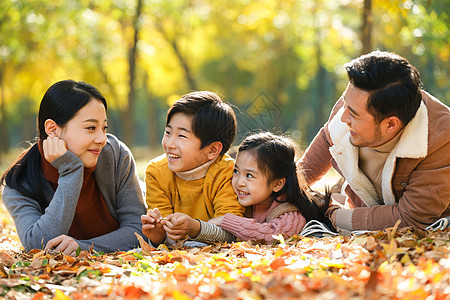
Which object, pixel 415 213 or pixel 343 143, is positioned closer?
pixel 415 213

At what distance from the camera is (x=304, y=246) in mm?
3246

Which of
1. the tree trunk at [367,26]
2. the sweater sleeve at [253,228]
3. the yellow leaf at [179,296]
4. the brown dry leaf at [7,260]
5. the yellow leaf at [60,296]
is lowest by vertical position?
the sweater sleeve at [253,228]

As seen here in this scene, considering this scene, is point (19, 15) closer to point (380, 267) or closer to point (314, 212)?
point (314, 212)

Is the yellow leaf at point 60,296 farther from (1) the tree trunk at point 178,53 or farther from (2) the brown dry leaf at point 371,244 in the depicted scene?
(1) the tree trunk at point 178,53

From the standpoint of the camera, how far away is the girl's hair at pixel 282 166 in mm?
3896

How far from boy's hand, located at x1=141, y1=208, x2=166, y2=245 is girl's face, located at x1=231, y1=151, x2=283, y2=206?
0.64 m

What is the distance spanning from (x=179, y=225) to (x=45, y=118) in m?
1.29

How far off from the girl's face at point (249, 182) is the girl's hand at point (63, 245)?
122 cm

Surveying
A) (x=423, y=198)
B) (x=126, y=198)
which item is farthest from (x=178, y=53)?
(x=423, y=198)

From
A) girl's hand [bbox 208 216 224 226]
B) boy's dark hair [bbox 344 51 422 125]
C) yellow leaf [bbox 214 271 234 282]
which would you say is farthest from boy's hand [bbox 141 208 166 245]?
boy's dark hair [bbox 344 51 422 125]

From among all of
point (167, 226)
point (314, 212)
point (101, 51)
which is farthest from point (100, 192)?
point (101, 51)

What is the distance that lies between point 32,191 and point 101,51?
53.3 ft

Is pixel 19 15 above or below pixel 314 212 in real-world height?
above

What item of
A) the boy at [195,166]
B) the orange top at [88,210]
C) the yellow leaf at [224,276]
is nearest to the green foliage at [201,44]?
the boy at [195,166]
